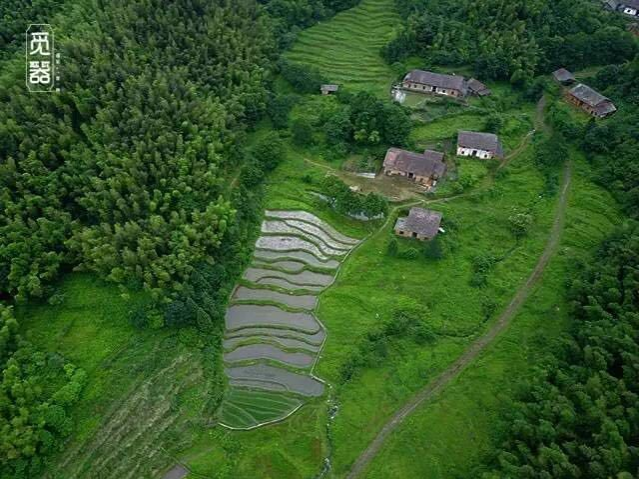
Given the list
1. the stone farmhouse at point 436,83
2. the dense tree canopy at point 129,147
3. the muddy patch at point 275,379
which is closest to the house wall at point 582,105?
the stone farmhouse at point 436,83

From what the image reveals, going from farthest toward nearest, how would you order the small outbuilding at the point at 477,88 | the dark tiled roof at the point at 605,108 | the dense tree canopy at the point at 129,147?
the small outbuilding at the point at 477,88
the dark tiled roof at the point at 605,108
the dense tree canopy at the point at 129,147

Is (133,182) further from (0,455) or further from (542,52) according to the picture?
(542,52)

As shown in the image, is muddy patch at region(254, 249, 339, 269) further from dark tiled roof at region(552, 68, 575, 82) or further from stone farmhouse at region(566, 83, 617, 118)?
dark tiled roof at region(552, 68, 575, 82)

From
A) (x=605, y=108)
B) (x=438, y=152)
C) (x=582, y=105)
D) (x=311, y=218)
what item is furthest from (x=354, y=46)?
(x=311, y=218)

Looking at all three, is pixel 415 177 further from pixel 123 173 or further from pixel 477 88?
pixel 123 173

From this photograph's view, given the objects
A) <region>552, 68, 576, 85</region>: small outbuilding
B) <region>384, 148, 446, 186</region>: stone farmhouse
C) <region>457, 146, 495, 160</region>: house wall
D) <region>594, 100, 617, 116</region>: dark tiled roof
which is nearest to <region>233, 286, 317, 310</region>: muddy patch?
<region>384, 148, 446, 186</region>: stone farmhouse

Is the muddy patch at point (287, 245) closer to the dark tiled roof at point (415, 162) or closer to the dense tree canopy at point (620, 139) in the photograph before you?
the dark tiled roof at point (415, 162)
